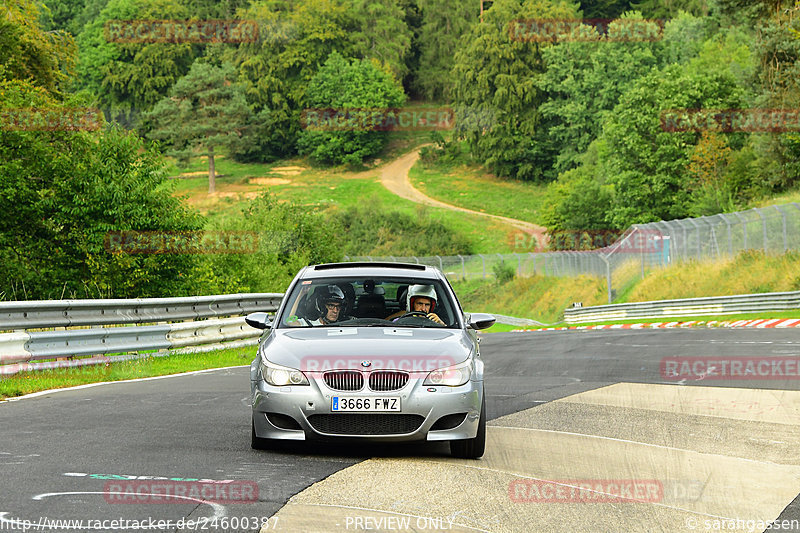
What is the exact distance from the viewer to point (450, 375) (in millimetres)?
8156

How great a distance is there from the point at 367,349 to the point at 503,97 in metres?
108

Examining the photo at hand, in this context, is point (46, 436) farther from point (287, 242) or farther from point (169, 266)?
point (287, 242)

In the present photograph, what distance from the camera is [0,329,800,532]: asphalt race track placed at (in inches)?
237

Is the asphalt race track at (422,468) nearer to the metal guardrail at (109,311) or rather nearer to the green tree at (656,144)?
the metal guardrail at (109,311)

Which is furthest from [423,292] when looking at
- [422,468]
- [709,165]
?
[709,165]

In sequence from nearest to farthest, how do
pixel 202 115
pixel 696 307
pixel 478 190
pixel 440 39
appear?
1. pixel 696 307
2. pixel 478 190
3. pixel 202 115
4. pixel 440 39

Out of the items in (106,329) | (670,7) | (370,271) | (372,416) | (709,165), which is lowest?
(709,165)

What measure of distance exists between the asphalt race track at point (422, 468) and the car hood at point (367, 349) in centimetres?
70

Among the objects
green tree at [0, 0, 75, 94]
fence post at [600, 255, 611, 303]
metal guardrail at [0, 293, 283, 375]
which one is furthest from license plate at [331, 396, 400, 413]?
fence post at [600, 255, 611, 303]

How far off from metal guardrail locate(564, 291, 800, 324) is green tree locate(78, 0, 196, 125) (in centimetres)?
9667

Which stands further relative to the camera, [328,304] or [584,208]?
[584,208]

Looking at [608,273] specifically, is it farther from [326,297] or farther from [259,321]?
[259,321]

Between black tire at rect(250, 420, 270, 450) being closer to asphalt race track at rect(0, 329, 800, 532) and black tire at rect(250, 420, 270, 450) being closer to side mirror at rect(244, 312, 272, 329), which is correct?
asphalt race track at rect(0, 329, 800, 532)

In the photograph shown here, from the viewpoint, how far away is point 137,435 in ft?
29.6
